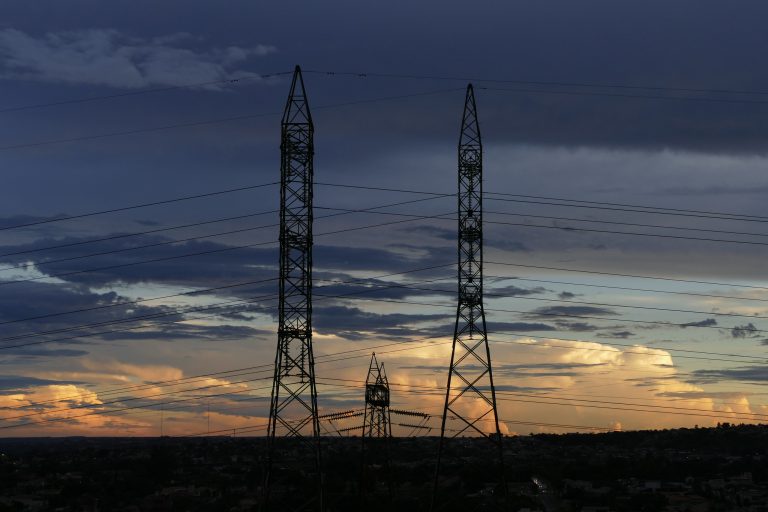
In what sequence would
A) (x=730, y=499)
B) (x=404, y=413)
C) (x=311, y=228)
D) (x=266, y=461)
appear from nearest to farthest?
(x=266, y=461) < (x=311, y=228) < (x=404, y=413) < (x=730, y=499)

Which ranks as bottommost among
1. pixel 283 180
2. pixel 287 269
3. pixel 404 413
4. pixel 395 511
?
pixel 395 511

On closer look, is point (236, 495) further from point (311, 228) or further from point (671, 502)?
point (311, 228)

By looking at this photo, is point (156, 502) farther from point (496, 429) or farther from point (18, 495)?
point (496, 429)

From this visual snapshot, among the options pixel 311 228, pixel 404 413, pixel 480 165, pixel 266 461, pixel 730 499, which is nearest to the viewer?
pixel 266 461

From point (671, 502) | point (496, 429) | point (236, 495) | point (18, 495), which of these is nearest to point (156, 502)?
point (236, 495)

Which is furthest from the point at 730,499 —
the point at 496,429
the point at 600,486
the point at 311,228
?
the point at 311,228

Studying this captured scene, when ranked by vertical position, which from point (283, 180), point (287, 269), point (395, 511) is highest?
point (283, 180)

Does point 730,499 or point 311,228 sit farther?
point 730,499

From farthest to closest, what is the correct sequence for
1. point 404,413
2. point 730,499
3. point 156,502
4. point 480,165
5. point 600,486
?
1. point 600,486
2. point 730,499
3. point 156,502
4. point 404,413
5. point 480,165

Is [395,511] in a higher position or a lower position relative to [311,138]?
lower
